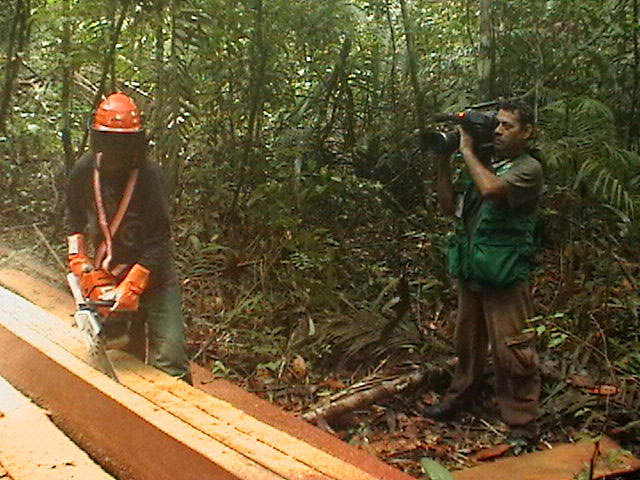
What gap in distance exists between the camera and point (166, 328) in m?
3.22

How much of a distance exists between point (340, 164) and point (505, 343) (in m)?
3.45

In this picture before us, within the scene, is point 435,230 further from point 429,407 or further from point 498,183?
point 498,183

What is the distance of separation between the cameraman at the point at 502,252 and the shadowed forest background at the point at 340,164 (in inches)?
10.3

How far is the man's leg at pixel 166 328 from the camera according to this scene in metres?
3.17

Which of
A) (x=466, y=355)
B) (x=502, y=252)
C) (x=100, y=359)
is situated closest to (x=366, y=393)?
(x=466, y=355)

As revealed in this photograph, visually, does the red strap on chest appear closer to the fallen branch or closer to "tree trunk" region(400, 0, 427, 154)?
the fallen branch

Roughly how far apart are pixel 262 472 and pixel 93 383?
0.69 m

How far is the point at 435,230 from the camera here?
21.7ft

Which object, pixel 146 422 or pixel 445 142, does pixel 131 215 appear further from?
pixel 445 142

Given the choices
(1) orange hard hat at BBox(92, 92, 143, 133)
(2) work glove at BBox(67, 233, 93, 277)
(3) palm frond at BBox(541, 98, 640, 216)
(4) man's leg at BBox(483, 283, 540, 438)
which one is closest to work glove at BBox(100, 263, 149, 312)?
(2) work glove at BBox(67, 233, 93, 277)

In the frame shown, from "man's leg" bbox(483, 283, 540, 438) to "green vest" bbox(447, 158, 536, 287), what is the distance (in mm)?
98

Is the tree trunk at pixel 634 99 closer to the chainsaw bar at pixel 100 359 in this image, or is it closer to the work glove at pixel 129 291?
the work glove at pixel 129 291

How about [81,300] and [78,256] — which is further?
[78,256]

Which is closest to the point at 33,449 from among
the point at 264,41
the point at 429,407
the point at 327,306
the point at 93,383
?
the point at 93,383
